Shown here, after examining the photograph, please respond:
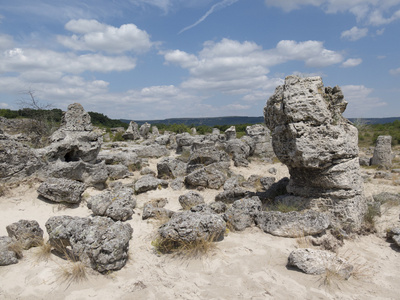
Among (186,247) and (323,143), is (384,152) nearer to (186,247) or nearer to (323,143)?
(323,143)

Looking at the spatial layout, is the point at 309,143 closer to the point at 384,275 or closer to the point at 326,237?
the point at 326,237

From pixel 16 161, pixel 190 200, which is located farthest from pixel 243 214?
pixel 16 161

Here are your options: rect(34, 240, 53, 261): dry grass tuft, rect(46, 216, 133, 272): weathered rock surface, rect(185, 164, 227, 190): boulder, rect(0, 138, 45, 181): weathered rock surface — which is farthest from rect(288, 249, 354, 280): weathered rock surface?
rect(0, 138, 45, 181): weathered rock surface

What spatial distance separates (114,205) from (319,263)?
4095 millimetres

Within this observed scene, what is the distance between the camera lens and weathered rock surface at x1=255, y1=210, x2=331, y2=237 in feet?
15.6

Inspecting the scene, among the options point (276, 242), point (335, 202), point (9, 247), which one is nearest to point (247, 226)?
point (276, 242)

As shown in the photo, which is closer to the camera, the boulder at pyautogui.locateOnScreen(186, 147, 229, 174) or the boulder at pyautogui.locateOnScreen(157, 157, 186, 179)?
the boulder at pyautogui.locateOnScreen(157, 157, 186, 179)

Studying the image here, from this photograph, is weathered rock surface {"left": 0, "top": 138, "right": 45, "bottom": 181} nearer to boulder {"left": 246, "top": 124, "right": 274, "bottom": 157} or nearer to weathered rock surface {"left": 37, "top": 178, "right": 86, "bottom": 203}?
weathered rock surface {"left": 37, "top": 178, "right": 86, "bottom": 203}

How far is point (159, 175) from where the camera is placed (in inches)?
376

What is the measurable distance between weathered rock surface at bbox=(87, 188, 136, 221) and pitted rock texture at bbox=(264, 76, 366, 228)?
3.74 m

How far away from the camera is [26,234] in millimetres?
4234

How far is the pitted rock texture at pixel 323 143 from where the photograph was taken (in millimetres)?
5184

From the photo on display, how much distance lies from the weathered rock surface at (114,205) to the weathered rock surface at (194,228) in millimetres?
1436

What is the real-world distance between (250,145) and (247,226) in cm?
891
